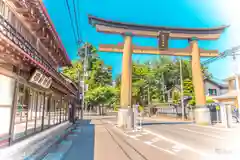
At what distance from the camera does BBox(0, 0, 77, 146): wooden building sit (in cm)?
403

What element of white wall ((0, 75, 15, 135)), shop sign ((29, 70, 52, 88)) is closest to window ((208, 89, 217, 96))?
shop sign ((29, 70, 52, 88))

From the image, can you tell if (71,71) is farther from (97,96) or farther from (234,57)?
(234,57)

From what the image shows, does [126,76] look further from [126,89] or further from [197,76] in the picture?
[197,76]

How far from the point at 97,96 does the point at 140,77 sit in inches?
563

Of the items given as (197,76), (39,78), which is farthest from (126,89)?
(39,78)

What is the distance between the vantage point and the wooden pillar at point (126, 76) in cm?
1462

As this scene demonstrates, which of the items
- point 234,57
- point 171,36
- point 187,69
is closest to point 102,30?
point 171,36

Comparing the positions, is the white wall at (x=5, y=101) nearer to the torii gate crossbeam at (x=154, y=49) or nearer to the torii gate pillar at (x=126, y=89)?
the torii gate pillar at (x=126, y=89)

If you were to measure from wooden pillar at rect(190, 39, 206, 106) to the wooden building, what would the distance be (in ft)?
47.4

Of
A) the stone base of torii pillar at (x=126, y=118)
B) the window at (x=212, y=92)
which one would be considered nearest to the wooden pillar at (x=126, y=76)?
the stone base of torii pillar at (x=126, y=118)

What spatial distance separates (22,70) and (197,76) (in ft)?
53.7

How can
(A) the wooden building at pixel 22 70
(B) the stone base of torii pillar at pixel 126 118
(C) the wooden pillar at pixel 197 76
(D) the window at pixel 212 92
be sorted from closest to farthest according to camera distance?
(A) the wooden building at pixel 22 70, (B) the stone base of torii pillar at pixel 126 118, (C) the wooden pillar at pixel 197 76, (D) the window at pixel 212 92

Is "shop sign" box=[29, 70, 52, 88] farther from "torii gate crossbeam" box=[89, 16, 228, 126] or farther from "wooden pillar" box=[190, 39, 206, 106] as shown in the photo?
"wooden pillar" box=[190, 39, 206, 106]

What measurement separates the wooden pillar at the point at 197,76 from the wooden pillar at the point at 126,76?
280 inches
